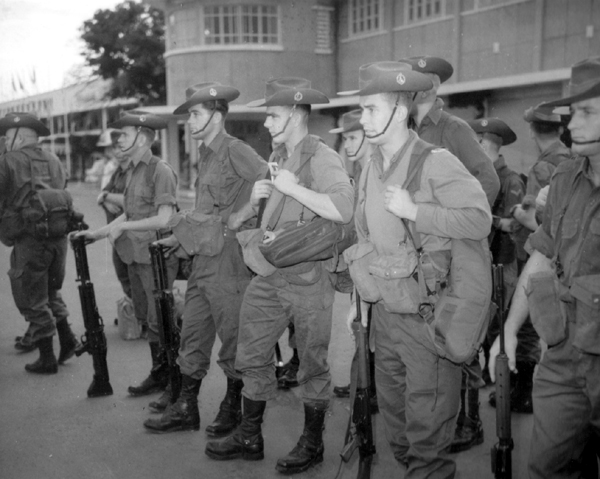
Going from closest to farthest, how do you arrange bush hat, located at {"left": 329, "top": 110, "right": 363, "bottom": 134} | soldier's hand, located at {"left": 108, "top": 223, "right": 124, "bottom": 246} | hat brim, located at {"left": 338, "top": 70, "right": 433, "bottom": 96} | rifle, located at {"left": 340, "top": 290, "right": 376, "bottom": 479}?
1. hat brim, located at {"left": 338, "top": 70, "right": 433, "bottom": 96}
2. rifle, located at {"left": 340, "top": 290, "right": 376, "bottom": 479}
3. soldier's hand, located at {"left": 108, "top": 223, "right": 124, "bottom": 246}
4. bush hat, located at {"left": 329, "top": 110, "right": 363, "bottom": 134}

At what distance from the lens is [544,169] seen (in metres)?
4.96

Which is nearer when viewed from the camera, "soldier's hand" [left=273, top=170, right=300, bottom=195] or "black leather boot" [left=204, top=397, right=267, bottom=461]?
"soldier's hand" [left=273, top=170, right=300, bottom=195]

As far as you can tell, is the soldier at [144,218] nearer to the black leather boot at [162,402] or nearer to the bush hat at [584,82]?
the black leather boot at [162,402]

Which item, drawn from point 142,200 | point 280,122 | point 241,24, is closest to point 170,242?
point 142,200

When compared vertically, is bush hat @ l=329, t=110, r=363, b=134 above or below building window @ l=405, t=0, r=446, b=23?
below

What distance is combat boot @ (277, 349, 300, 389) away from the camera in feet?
18.4

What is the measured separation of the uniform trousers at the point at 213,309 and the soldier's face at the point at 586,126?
251cm

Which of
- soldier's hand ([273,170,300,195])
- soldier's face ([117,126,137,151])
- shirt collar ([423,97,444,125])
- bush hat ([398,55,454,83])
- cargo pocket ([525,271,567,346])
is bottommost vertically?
cargo pocket ([525,271,567,346])

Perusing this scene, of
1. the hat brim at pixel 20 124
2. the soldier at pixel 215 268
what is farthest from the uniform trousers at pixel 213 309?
the hat brim at pixel 20 124

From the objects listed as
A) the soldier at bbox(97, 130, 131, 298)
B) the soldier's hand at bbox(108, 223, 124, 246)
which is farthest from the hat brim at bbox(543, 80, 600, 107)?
the soldier at bbox(97, 130, 131, 298)

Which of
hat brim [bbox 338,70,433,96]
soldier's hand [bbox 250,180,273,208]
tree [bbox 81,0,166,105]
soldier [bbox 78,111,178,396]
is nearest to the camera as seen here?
hat brim [bbox 338,70,433,96]

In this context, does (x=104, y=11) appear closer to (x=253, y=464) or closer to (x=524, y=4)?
(x=524, y=4)

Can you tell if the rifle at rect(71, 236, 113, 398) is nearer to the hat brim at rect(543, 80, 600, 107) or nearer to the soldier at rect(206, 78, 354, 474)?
the soldier at rect(206, 78, 354, 474)

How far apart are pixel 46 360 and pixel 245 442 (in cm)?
277
